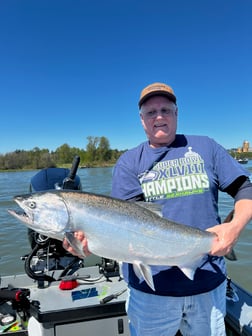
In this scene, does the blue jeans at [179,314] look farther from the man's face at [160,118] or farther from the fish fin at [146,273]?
the man's face at [160,118]

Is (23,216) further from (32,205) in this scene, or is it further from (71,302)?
(71,302)

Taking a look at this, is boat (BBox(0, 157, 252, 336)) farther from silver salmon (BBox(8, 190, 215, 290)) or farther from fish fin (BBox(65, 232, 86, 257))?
fish fin (BBox(65, 232, 86, 257))

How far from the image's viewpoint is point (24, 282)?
3730 mm

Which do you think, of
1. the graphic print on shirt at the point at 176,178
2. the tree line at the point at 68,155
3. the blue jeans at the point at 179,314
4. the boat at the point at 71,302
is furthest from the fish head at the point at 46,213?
the tree line at the point at 68,155

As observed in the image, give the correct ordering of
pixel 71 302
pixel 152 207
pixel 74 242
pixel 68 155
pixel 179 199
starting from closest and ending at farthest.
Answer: pixel 74 242
pixel 152 207
pixel 179 199
pixel 71 302
pixel 68 155

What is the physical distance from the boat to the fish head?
1.26m

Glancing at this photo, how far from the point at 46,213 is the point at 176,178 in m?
0.96

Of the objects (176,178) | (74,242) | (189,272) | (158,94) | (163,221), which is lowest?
(189,272)

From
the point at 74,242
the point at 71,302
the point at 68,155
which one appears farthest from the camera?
the point at 68,155

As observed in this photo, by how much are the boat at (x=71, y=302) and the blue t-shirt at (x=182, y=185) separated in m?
0.82

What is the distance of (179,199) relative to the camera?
85.5 inches

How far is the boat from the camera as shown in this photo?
290 cm

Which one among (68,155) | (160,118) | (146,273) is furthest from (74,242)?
(68,155)

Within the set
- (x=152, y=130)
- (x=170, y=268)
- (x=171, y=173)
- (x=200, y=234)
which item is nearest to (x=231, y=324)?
(x=170, y=268)
